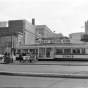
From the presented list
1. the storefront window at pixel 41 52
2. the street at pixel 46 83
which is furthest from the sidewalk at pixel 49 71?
the storefront window at pixel 41 52

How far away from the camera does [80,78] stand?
9320 mm

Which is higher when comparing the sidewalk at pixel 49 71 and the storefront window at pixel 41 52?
the storefront window at pixel 41 52

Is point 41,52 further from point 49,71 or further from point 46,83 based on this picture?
point 46,83

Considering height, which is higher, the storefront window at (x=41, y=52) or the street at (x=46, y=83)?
the storefront window at (x=41, y=52)

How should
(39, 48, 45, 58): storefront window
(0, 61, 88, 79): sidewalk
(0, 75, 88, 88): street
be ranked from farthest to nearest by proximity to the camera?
1. (39, 48, 45, 58): storefront window
2. (0, 61, 88, 79): sidewalk
3. (0, 75, 88, 88): street

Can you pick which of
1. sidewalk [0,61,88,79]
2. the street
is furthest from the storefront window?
the street

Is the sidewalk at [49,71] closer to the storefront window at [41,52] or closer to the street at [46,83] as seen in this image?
the street at [46,83]

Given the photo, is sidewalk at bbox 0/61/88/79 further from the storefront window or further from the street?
Result: the storefront window

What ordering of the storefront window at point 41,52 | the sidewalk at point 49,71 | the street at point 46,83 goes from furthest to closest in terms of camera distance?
the storefront window at point 41,52 → the sidewalk at point 49,71 → the street at point 46,83

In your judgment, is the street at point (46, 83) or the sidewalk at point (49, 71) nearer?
the street at point (46, 83)

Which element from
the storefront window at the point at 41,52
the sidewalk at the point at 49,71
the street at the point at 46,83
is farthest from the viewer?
the storefront window at the point at 41,52

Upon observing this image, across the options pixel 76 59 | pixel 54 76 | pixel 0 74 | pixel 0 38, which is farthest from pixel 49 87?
pixel 0 38

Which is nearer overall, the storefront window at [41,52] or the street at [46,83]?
the street at [46,83]

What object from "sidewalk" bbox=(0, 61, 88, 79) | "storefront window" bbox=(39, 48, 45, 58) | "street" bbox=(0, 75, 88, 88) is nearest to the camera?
"street" bbox=(0, 75, 88, 88)
